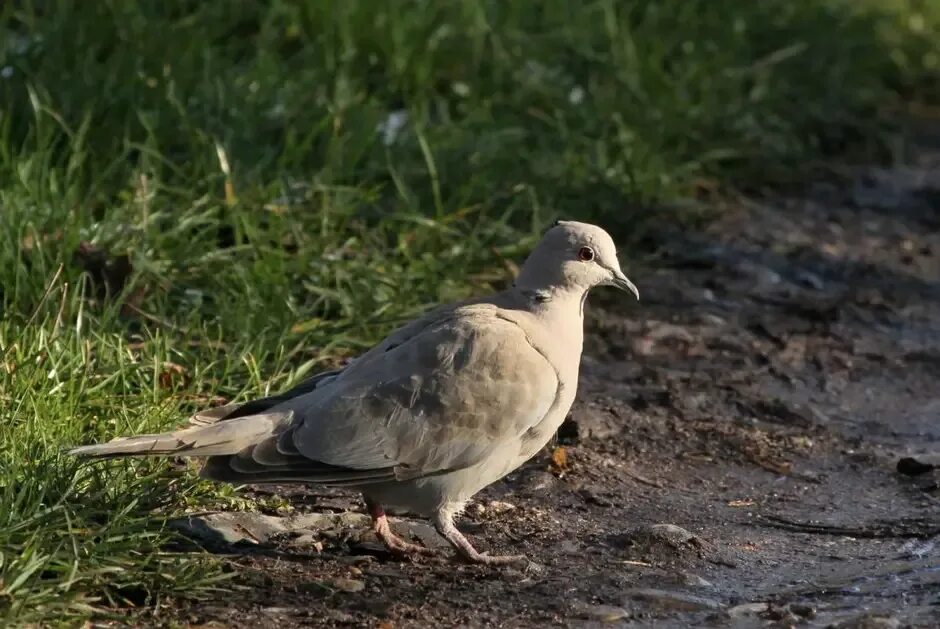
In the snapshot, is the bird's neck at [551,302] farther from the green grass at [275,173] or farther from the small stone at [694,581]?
the green grass at [275,173]

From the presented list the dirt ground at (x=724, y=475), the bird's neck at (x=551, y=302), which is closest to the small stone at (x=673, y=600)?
the dirt ground at (x=724, y=475)

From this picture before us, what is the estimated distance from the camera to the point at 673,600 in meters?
3.84

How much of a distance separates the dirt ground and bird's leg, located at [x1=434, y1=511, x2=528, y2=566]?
36mm

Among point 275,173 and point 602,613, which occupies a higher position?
point 275,173

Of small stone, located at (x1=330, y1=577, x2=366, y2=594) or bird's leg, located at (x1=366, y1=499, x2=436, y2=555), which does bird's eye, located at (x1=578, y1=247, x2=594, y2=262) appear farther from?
small stone, located at (x1=330, y1=577, x2=366, y2=594)

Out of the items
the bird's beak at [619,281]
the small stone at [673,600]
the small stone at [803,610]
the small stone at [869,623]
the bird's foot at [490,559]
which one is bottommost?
→ the bird's foot at [490,559]

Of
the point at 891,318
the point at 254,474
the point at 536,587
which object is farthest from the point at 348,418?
the point at 891,318

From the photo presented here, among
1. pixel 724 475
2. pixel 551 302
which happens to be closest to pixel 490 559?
pixel 551 302

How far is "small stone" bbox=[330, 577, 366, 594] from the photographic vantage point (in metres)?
3.86

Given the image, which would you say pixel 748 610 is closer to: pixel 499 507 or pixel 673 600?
pixel 673 600

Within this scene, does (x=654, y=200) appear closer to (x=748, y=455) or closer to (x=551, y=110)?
(x=551, y=110)

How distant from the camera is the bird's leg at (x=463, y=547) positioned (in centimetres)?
405

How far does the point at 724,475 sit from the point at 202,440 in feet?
6.18

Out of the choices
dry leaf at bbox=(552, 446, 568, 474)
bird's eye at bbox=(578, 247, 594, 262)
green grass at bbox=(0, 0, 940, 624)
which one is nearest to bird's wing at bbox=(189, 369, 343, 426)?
green grass at bbox=(0, 0, 940, 624)
